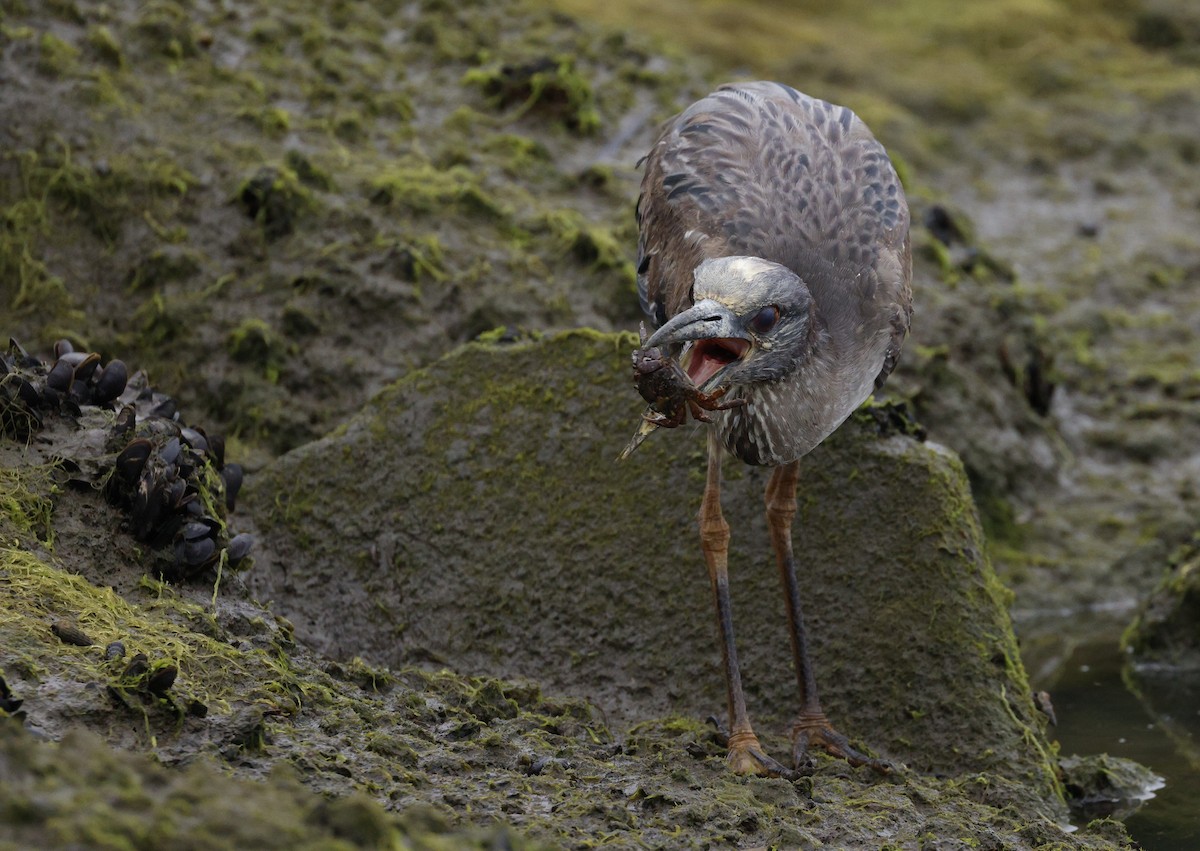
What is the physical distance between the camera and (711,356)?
5.74 metres

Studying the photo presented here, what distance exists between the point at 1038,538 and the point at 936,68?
7.31 m

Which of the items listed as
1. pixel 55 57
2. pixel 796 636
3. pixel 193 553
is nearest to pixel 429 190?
pixel 55 57

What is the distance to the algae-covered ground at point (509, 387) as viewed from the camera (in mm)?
5312

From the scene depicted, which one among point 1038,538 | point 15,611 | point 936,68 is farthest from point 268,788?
point 936,68

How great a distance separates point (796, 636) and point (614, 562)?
0.94 meters

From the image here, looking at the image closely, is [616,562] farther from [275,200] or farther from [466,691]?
[275,200]

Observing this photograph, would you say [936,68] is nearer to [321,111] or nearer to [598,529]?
[321,111]

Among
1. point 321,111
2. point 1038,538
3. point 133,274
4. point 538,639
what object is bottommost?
point 1038,538

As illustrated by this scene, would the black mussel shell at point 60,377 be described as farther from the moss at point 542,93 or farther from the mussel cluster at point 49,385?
the moss at point 542,93

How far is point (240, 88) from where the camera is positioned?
1052 cm

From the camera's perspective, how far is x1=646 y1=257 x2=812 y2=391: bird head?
541 centimetres

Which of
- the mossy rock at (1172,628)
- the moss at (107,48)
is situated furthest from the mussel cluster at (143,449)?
the mossy rock at (1172,628)

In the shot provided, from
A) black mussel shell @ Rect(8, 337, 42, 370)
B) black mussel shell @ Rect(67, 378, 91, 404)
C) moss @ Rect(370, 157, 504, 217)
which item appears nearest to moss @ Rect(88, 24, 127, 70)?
moss @ Rect(370, 157, 504, 217)

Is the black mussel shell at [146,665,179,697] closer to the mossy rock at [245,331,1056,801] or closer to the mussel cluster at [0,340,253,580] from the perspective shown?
the mussel cluster at [0,340,253,580]
